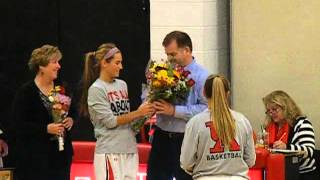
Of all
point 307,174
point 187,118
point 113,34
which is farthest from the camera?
point 113,34

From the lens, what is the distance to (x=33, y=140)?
6.93 metres

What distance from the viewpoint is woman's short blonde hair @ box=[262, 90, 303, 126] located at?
8141mm

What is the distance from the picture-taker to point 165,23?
9.27 m

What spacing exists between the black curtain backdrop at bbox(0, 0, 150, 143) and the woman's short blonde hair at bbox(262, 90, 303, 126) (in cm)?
205

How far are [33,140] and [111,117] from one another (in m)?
0.70

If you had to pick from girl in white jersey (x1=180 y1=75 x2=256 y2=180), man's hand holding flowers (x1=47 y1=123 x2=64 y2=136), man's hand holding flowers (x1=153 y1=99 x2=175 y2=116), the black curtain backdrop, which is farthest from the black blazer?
the black curtain backdrop

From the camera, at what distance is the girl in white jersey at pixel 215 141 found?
19.2ft

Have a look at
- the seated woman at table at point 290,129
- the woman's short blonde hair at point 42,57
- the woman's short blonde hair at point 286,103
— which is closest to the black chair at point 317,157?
the seated woman at table at point 290,129

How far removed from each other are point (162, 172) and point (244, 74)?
246 cm

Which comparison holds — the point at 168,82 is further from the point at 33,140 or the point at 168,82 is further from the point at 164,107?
the point at 33,140

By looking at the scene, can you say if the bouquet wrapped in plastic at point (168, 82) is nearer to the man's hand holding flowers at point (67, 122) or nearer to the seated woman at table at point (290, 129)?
the man's hand holding flowers at point (67, 122)

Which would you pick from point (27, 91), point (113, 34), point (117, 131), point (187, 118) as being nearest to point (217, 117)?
point (187, 118)

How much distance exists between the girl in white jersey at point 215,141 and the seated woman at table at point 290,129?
227cm

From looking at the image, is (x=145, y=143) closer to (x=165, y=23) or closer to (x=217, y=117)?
(x=165, y=23)
